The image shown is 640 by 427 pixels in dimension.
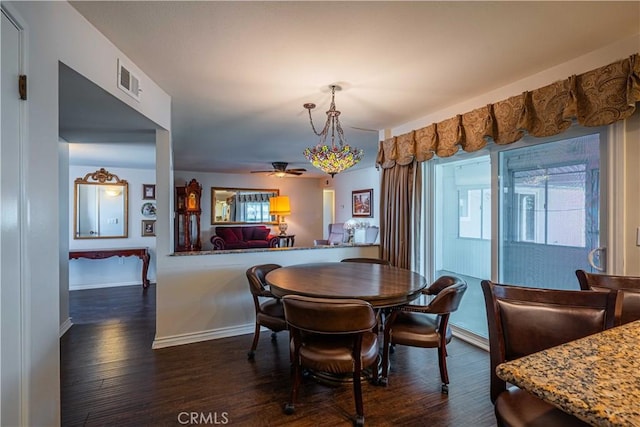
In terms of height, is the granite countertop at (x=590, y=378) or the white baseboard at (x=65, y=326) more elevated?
the granite countertop at (x=590, y=378)

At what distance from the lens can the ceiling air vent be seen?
7.13 ft

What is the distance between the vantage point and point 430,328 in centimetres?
231

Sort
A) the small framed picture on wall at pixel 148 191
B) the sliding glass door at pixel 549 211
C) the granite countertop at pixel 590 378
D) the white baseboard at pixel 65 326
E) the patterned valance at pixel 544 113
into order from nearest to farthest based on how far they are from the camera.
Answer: the granite countertop at pixel 590 378 < the patterned valance at pixel 544 113 < the sliding glass door at pixel 549 211 < the white baseboard at pixel 65 326 < the small framed picture on wall at pixel 148 191

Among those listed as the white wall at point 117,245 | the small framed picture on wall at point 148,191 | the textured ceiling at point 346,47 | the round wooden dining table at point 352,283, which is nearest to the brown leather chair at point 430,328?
the round wooden dining table at point 352,283

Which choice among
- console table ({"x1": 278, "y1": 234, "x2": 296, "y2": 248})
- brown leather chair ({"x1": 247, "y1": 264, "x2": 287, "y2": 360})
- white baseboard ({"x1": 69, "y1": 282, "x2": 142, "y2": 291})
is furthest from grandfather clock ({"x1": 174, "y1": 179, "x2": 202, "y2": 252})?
brown leather chair ({"x1": 247, "y1": 264, "x2": 287, "y2": 360})

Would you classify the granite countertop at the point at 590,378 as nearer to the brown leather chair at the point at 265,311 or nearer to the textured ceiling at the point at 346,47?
the textured ceiling at the point at 346,47

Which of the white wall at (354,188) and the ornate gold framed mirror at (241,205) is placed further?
the ornate gold framed mirror at (241,205)

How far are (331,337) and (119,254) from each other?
4.87 meters

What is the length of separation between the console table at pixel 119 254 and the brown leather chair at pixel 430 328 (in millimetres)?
4837

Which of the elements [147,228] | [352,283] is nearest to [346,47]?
[352,283]

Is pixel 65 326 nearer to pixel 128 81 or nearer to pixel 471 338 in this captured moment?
pixel 128 81

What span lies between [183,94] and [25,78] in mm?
1731

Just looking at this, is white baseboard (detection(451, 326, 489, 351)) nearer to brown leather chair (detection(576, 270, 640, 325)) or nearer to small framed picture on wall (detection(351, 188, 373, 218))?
brown leather chair (detection(576, 270, 640, 325))

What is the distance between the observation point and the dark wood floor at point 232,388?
196 centimetres
